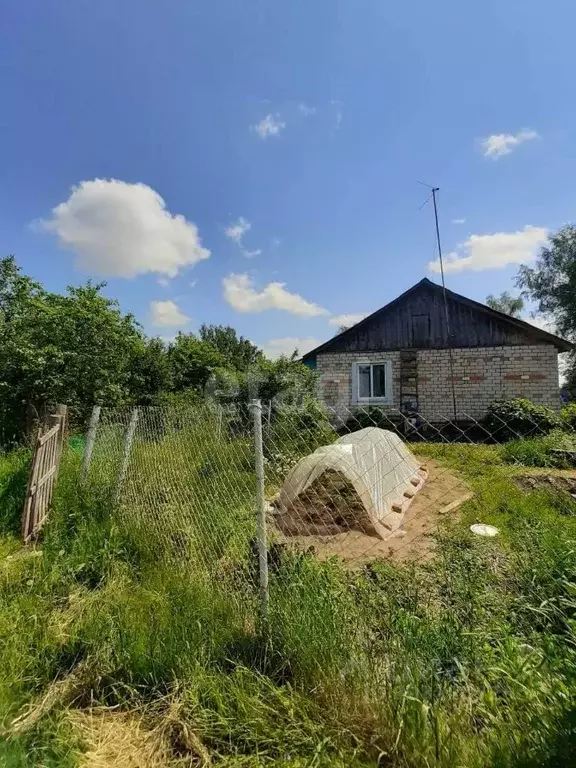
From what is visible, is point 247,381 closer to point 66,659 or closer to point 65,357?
point 65,357

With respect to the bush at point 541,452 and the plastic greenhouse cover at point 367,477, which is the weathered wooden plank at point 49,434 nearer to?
the plastic greenhouse cover at point 367,477

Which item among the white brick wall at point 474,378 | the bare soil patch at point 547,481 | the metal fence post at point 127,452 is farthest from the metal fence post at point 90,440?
the white brick wall at point 474,378

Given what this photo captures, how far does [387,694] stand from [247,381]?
1053 cm

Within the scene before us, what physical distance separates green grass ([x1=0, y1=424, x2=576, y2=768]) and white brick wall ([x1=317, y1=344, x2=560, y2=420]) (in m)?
9.33

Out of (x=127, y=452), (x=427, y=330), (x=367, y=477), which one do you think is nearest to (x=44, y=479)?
(x=127, y=452)

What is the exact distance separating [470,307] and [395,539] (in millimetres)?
10649

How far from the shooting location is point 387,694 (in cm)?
174

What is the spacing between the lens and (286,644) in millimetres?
2105

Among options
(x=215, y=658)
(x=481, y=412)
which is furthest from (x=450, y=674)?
(x=481, y=412)

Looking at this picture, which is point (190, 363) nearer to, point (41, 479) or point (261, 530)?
point (41, 479)

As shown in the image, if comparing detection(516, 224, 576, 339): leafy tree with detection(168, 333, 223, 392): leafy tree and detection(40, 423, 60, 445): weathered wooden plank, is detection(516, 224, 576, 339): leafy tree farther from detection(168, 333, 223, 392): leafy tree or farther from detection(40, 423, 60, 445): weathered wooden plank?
detection(40, 423, 60, 445): weathered wooden plank

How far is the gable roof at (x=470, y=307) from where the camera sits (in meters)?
12.1

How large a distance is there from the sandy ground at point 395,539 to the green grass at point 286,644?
326mm

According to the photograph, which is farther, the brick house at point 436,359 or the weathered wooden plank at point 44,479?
the brick house at point 436,359
